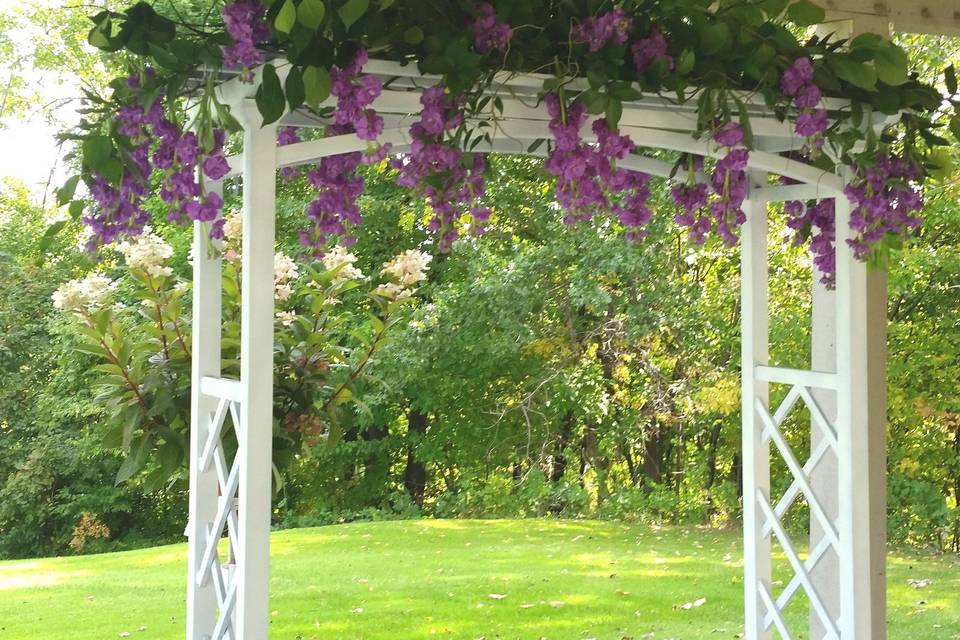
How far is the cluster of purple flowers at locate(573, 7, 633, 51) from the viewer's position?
1.82m

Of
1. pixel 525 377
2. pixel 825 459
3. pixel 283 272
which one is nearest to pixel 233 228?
pixel 283 272

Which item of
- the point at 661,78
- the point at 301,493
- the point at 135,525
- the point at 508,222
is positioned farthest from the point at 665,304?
the point at 661,78

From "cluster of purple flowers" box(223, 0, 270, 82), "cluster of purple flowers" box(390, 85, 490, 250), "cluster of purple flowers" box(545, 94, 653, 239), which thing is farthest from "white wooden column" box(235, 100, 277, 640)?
"cluster of purple flowers" box(545, 94, 653, 239)

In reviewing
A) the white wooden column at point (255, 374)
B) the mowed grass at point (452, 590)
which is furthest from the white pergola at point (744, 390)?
the mowed grass at point (452, 590)

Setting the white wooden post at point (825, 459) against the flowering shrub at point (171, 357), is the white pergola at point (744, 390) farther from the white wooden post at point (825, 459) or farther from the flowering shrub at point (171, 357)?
the flowering shrub at point (171, 357)

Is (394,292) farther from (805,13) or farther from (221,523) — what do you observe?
(805,13)

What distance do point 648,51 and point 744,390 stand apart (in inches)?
42.6

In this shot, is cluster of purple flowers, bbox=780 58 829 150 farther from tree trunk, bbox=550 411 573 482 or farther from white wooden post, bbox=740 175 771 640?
tree trunk, bbox=550 411 573 482

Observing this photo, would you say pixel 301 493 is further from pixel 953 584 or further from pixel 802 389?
pixel 802 389

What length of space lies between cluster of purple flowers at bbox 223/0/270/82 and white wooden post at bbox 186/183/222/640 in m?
0.58

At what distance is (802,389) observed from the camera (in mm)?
2520

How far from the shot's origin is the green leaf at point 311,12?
1545 mm

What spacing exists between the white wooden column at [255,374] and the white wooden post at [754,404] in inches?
50.2

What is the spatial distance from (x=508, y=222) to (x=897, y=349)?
2705 millimetres
